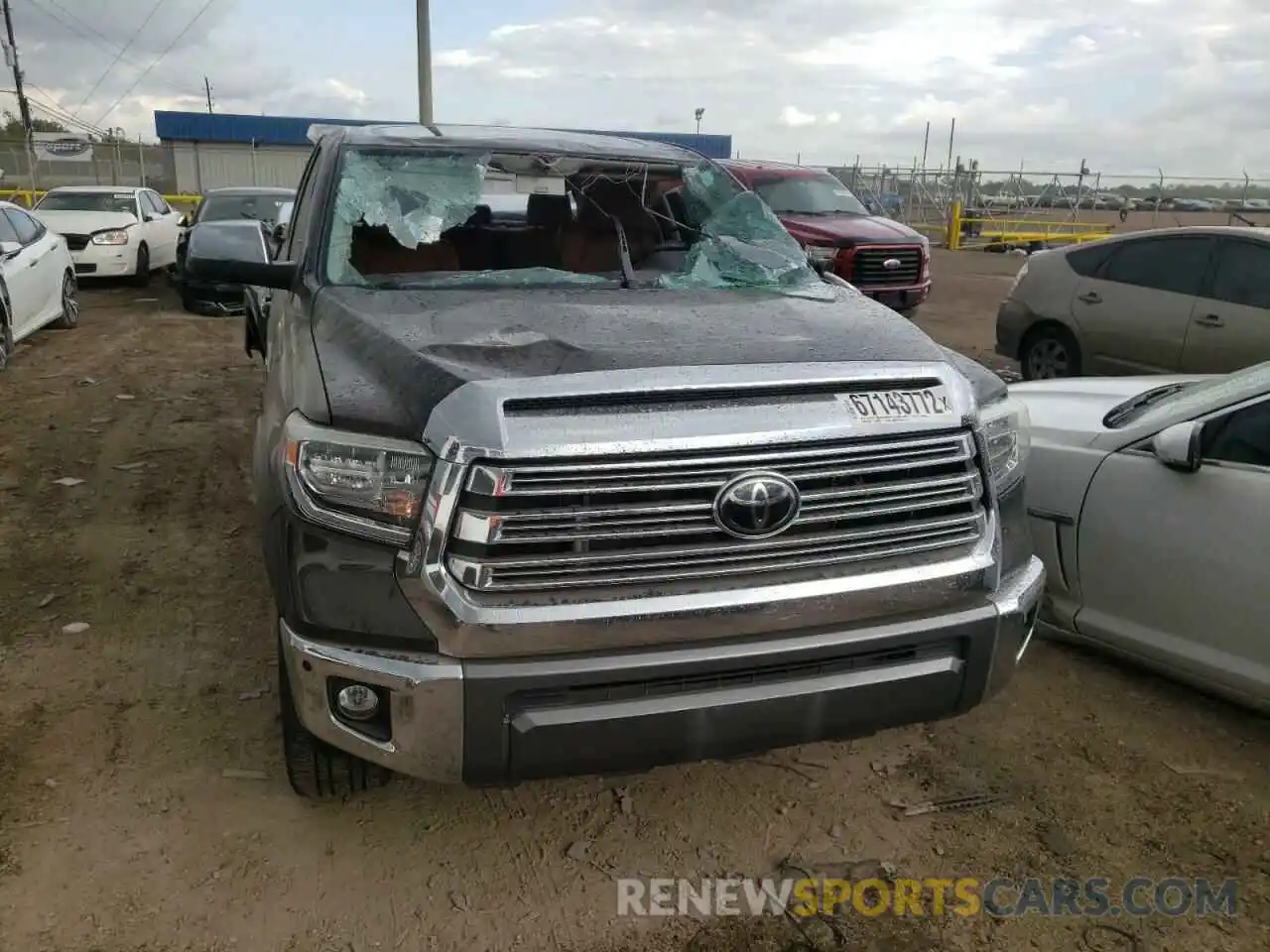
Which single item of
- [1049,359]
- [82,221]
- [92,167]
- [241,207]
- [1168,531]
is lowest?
[1049,359]

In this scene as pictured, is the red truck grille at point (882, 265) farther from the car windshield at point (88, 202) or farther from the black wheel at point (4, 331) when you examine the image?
the car windshield at point (88, 202)

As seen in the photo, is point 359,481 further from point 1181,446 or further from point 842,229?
point 842,229

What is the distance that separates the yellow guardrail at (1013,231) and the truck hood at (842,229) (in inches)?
625

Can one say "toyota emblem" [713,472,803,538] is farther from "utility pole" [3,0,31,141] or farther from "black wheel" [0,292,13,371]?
"utility pole" [3,0,31,141]

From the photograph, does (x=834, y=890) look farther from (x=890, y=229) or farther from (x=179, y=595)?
(x=890, y=229)

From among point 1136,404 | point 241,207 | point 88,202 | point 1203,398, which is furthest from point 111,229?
point 1203,398

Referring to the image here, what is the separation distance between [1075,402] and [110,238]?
13612mm

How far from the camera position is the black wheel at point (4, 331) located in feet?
29.3

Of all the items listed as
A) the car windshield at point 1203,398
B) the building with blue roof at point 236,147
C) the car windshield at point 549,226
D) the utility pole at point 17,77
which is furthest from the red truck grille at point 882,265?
the utility pole at point 17,77

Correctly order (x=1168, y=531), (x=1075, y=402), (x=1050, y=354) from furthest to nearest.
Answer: (x=1050, y=354) → (x=1075, y=402) → (x=1168, y=531)

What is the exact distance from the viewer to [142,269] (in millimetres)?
14844

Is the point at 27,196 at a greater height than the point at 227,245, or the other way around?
the point at 227,245

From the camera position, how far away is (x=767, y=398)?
2.37m

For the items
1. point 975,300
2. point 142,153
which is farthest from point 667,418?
point 142,153
